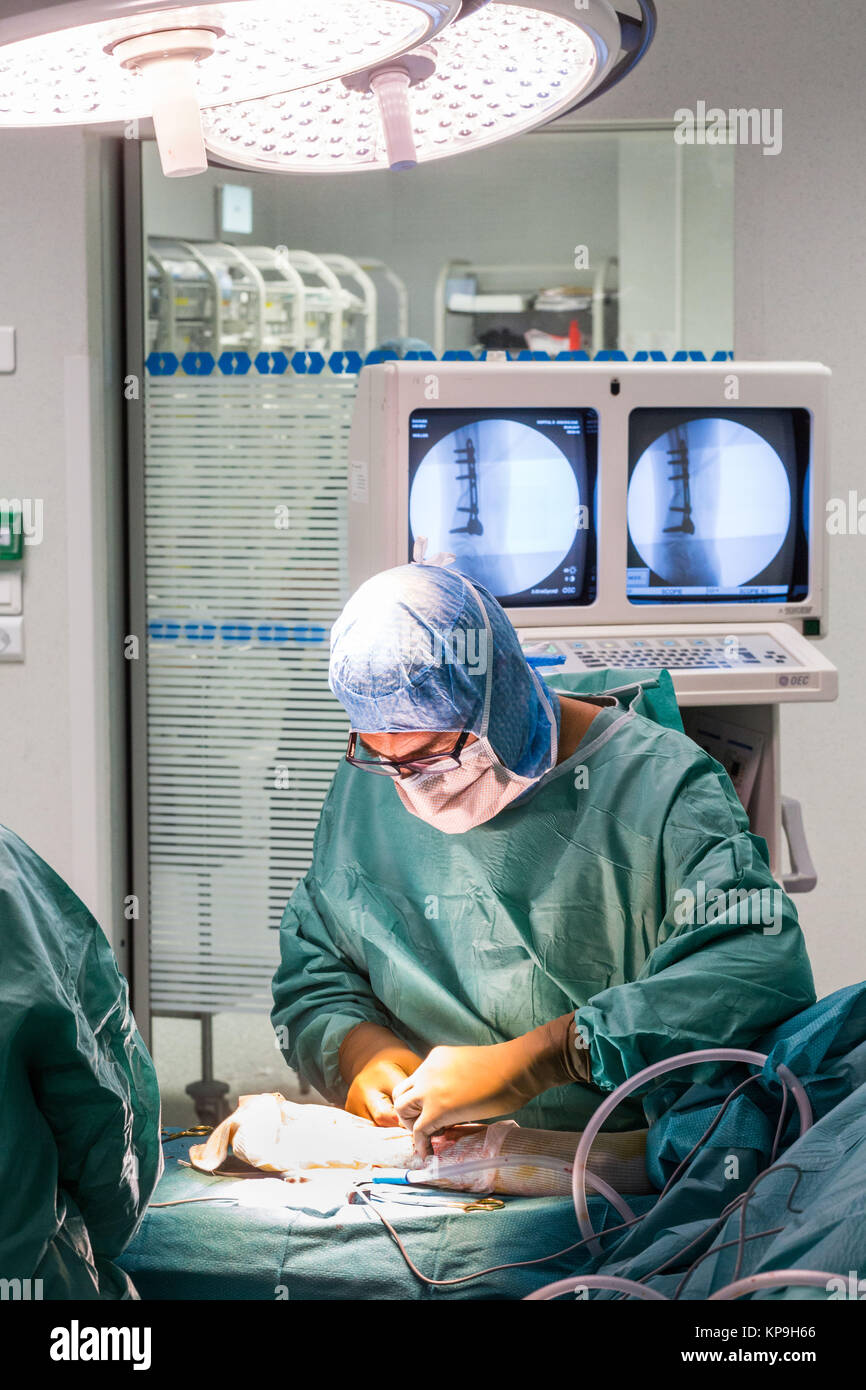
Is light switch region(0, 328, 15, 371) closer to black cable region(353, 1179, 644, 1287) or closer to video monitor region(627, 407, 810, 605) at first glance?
video monitor region(627, 407, 810, 605)

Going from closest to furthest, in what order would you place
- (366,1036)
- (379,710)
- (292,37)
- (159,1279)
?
(292,37) → (159,1279) → (379,710) → (366,1036)

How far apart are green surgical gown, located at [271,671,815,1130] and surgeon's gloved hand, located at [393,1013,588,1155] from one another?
0.05 metres

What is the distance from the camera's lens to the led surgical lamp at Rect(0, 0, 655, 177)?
2.22ft

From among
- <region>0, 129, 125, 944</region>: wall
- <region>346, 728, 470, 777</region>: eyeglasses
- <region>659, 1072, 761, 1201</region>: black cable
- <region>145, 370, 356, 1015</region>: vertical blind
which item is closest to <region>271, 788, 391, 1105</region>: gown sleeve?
<region>346, 728, 470, 777</region>: eyeglasses

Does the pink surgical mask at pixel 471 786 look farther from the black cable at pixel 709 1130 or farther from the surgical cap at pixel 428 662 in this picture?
the black cable at pixel 709 1130

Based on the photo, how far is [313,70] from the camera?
0.74 meters

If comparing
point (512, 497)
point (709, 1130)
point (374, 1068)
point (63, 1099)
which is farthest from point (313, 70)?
point (512, 497)

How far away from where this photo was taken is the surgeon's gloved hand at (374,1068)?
4.96 feet

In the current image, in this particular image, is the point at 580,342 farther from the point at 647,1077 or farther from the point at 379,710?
the point at 647,1077

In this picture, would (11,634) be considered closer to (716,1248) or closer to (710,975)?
(710,975)

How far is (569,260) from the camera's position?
3.02 metres

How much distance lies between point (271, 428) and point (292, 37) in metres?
2.36

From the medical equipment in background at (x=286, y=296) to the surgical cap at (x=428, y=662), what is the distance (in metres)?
1.59
